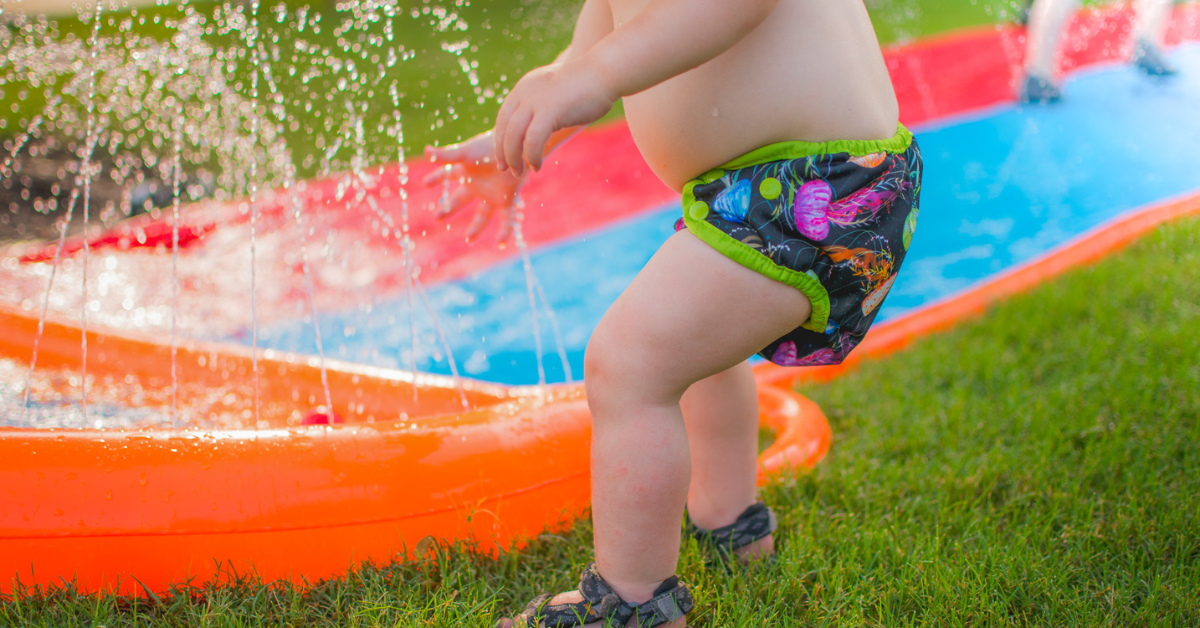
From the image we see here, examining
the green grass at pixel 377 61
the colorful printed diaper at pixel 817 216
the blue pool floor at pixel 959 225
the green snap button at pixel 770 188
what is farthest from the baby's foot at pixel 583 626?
the green grass at pixel 377 61

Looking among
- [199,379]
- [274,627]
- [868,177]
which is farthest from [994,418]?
[199,379]

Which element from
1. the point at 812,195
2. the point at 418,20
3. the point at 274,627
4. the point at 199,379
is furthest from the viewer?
the point at 418,20

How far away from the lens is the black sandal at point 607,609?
3.26ft

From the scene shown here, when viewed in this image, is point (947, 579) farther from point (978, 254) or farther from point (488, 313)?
point (978, 254)

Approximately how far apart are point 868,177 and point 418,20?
9.64 metres

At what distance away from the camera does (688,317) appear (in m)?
0.92

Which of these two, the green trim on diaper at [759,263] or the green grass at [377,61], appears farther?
the green grass at [377,61]

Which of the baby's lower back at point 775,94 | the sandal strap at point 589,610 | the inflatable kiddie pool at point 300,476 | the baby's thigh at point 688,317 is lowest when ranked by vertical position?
the sandal strap at point 589,610

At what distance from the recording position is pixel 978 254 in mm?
3438

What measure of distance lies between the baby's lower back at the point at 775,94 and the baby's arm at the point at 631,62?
0.07 m

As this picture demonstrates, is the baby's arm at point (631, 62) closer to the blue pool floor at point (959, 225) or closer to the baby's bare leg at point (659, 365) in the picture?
the baby's bare leg at point (659, 365)

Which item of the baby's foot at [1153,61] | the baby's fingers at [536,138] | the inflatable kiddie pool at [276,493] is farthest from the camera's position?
the baby's foot at [1153,61]

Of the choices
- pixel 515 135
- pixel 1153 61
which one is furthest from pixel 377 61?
pixel 515 135

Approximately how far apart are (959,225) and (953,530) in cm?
273
